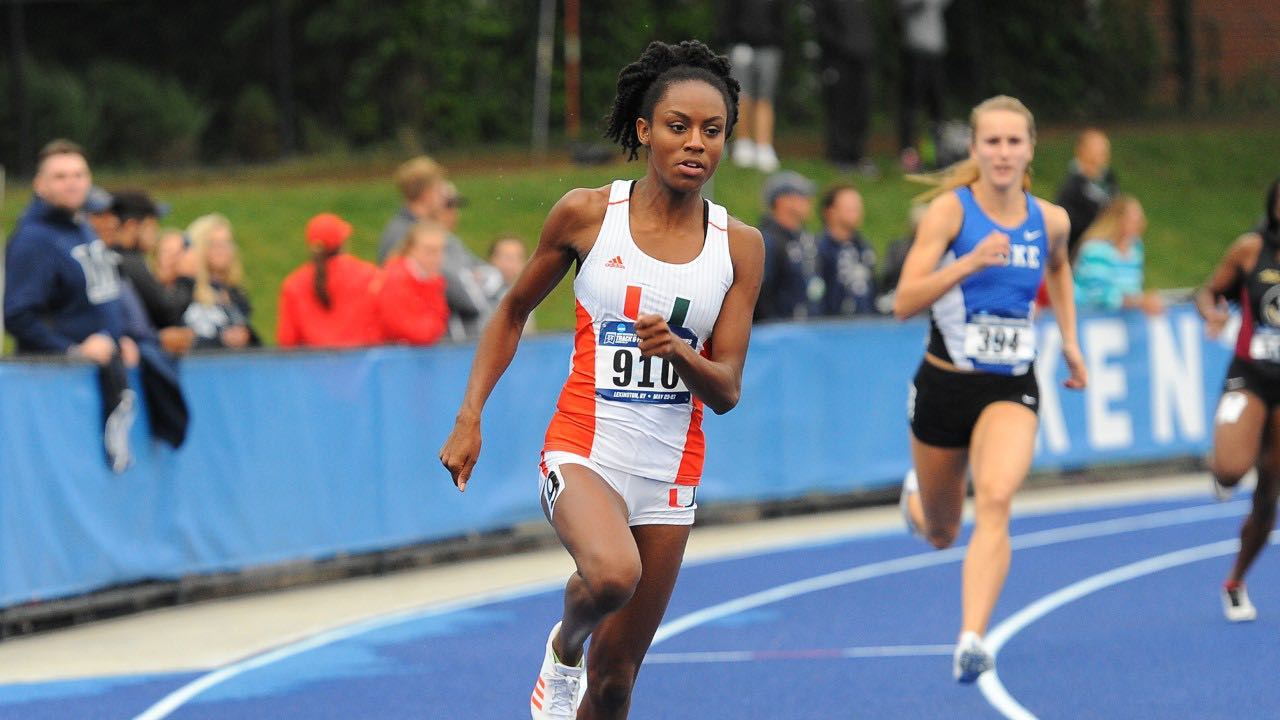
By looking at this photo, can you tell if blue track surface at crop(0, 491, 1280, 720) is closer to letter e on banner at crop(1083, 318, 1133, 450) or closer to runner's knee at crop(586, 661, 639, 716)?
runner's knee at crop(586, 661, 639, 716)

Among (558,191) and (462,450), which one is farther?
(558,191)

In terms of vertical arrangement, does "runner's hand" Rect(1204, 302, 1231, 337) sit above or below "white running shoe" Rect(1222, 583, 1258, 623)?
above

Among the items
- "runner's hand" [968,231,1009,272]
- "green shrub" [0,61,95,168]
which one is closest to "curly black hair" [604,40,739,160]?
"runner's hand" [968,231,1009,272]

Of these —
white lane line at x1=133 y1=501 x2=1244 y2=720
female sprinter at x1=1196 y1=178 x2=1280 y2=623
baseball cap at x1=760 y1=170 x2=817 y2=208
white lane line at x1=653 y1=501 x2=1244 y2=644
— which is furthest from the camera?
baseball cap at x1=760 y1=170 x2=817 y2=208

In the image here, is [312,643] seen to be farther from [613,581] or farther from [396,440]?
[613,581]

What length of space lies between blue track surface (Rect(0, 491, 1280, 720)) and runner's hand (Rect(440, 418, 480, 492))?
2.33 meters

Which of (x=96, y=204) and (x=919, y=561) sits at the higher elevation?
(x=96, y=204)

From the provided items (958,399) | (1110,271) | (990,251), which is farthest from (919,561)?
(990,251)

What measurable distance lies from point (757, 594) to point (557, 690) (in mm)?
5298

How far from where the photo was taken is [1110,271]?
16688 mm

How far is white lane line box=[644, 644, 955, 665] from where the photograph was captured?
9953 millimetres

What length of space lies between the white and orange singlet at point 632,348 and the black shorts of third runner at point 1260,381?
482 centimetres

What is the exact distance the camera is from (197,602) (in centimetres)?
1180

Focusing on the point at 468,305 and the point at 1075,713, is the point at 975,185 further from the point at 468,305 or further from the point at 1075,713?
the point at 468,305
